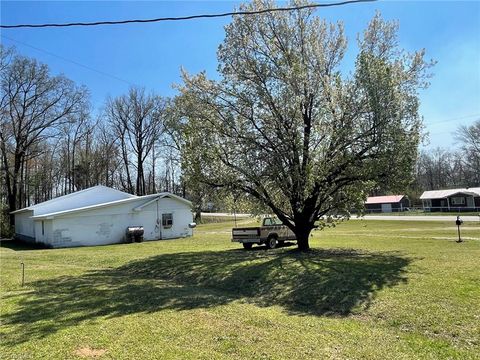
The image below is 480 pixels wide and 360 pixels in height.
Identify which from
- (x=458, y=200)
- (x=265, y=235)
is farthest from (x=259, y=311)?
(x=458, y=200)

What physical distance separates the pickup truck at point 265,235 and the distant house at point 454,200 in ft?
182

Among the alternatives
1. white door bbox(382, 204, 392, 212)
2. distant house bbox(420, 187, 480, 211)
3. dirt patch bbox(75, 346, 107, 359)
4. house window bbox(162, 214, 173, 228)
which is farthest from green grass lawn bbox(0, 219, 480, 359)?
white door bbox(382, 204, 392, 212)

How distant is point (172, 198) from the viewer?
35594 millimetres

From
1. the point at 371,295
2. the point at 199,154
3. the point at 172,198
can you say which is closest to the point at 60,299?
the point at 371,295

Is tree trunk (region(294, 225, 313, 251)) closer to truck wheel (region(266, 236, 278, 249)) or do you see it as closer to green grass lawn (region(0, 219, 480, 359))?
green grass lawn (region(0, 219, 480, 359))

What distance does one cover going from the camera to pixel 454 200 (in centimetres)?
7006

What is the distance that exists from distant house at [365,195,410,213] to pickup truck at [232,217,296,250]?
65.6m

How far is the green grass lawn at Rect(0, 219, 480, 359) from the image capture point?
6.26 metres

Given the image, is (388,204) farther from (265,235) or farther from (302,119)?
(302,119)

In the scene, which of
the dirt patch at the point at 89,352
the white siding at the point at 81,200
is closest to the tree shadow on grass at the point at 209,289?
the dirt patch at the point at 89,352

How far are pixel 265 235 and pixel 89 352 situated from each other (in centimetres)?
1566

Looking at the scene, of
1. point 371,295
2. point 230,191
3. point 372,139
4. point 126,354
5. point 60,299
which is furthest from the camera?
point 230,191

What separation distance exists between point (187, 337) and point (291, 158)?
33.9ft

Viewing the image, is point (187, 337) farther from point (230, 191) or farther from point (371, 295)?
point (230, 191)
